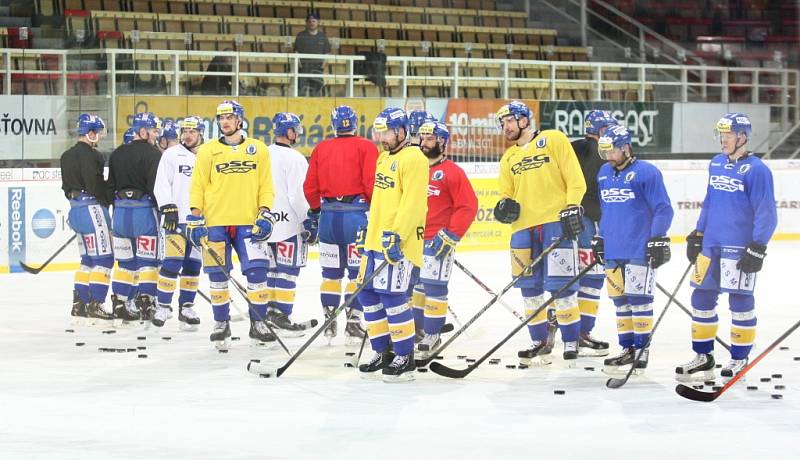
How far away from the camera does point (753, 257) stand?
6.36 metres

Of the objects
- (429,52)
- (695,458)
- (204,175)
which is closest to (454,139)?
(429,52)

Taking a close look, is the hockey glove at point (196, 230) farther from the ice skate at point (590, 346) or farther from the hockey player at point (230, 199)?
the ice skate at point (590, 346)

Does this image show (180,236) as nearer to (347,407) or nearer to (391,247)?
(391,247)

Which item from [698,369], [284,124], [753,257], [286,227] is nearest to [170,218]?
[286,227]

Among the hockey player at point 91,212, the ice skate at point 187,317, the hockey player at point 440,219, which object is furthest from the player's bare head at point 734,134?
the hockey player at point 91,212

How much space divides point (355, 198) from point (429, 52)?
29.2ft

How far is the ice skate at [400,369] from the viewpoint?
6695mm

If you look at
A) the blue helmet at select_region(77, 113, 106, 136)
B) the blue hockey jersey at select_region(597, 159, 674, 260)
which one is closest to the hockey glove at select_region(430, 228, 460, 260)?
the blue hockey jersey at select_region(597, 159, 674, 260)

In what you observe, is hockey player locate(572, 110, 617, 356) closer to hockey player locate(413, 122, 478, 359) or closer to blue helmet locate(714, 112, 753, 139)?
hockey player locate(413, 122, 478, 359)

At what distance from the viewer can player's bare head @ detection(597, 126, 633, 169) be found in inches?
267

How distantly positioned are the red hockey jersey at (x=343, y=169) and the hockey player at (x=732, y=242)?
2166 millimetres

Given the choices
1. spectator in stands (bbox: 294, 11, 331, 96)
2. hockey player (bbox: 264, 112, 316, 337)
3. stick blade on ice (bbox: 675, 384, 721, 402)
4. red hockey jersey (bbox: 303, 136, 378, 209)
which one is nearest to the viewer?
stick blade on ice (bbox: 675, 384, 721, 402)

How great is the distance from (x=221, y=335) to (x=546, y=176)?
2.22 m

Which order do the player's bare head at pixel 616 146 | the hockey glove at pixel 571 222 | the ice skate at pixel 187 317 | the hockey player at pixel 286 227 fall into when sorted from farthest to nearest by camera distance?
the ice skate at pixel 187 317 → the hockey player at pixel 286 227 → the hockey glove at pixel 571 222 → the player's bare head at pixel 616 146
